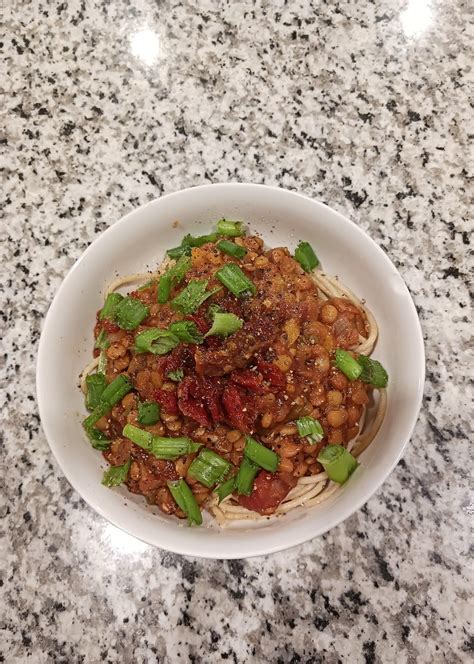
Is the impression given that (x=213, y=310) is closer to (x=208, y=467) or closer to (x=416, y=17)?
(x=208, y=467)

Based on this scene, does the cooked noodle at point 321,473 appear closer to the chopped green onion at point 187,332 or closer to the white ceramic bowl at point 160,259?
the white ceramic bowl at point 160,259

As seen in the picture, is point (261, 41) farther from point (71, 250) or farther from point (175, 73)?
point (71, 250)

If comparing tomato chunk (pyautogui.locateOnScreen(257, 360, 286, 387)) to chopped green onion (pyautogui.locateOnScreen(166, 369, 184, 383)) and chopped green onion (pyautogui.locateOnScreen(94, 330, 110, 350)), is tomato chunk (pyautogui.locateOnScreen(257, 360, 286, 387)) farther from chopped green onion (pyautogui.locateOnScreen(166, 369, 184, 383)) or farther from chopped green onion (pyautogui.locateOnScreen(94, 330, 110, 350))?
chopped green onion (pyautogui.locateOnScreen(94, 330, 110, 350))

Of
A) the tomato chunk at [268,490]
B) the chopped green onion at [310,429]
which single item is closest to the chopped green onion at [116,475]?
the tomato chunk at [268,490]

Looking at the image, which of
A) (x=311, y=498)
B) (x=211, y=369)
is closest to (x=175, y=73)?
(x=211, y=369)

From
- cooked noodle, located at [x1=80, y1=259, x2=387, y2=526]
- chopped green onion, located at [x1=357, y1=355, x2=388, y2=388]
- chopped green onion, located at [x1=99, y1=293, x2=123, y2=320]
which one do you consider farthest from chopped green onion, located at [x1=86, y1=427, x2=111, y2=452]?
chopped green onion, located at [x1=357, y1=355, x2=388, y2=388]

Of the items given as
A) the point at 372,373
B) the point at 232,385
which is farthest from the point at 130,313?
the point at 372,373
